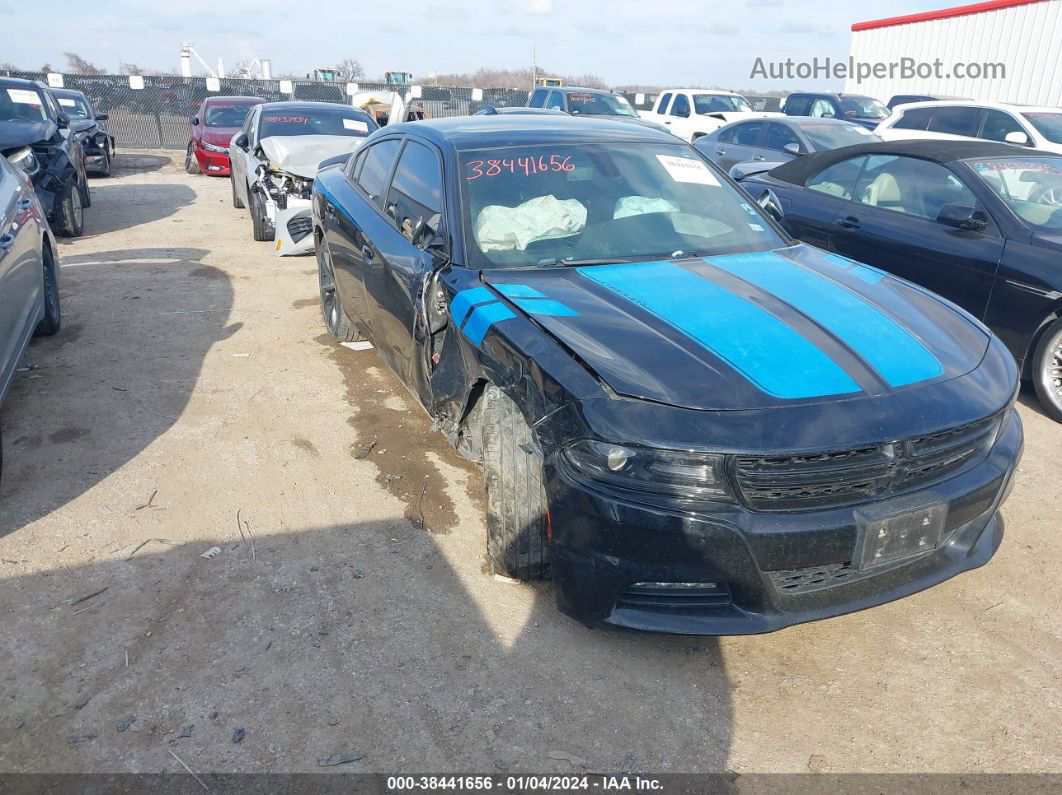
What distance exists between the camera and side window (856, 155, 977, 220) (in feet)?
18.4

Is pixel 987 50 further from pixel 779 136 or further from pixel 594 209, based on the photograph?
pixel 594 209

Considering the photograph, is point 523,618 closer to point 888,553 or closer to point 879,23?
point 888,553

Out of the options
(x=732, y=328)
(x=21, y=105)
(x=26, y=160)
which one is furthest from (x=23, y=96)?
(x=732, y=328)

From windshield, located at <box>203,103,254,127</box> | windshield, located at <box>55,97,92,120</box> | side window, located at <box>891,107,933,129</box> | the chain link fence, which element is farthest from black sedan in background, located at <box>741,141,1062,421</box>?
the chain link fence

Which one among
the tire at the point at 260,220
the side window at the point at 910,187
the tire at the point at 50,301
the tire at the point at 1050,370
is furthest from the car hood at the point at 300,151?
the tire at the point at 1050,370

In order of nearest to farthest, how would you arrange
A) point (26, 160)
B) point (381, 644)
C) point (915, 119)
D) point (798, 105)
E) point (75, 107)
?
point (381, 644)
point (26, 160)
point (915, 119)
point (75, 107)
point (798, 105)

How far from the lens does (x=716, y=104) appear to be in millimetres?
15500

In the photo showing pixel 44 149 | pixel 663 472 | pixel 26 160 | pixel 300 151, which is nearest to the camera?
Answer: pixel 663 472

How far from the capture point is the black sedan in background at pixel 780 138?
33.9 feet

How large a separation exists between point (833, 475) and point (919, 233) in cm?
377

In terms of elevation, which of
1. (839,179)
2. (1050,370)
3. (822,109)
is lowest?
(1050,370)

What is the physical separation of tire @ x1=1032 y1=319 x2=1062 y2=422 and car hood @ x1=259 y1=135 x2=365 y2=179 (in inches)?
252

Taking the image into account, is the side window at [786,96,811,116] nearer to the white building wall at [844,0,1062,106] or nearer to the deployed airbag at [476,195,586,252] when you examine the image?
the white building wall at [844,0,1062,106]

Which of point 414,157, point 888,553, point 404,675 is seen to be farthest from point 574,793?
point 414,157
